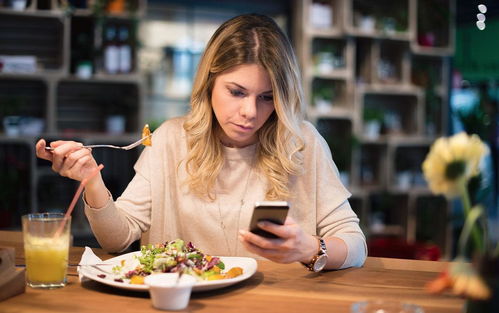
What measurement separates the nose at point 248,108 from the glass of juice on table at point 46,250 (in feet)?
2.28

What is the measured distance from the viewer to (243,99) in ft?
6.51

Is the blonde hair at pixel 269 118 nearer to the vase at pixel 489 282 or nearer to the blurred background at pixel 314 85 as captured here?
the vase at pixel 489 282

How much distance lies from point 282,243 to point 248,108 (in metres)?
0.56

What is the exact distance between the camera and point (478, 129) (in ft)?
18.0

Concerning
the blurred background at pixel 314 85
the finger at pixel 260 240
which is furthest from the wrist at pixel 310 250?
the blurred background at pixel 314 85

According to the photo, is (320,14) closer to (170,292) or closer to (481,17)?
(481,17)

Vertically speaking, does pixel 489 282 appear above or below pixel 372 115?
below

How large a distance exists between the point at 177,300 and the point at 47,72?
3.63 metres

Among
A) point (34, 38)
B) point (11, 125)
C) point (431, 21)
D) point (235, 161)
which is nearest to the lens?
point (235, 161)

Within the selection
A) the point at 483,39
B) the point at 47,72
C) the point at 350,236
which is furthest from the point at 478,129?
the point at 350,236

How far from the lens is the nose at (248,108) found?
195cm

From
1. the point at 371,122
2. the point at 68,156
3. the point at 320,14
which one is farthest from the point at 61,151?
the point at 371,122

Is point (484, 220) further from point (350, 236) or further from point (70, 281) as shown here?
point (70, 281)

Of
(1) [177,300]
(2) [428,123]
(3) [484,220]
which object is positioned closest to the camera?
(3) [484,220]
